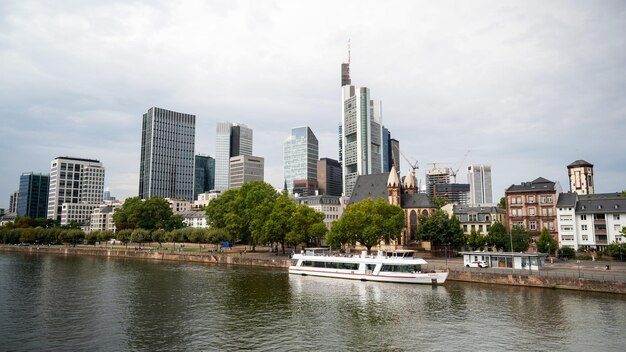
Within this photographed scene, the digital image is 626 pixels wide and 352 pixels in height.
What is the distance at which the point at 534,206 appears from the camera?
→ 12138cm

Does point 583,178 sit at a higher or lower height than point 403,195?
higher

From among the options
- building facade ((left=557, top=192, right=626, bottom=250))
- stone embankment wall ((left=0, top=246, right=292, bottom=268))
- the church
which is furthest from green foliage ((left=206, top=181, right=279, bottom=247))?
building facade ((left=557, top=192, right=626, bottom=250))

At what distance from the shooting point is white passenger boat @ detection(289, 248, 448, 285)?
7644cm

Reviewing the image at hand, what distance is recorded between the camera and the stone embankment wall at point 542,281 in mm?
62906

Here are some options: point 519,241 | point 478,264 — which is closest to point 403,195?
point 519,241

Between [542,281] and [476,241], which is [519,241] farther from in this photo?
[542,281]

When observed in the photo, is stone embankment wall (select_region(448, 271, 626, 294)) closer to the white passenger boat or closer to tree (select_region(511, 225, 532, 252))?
the white passenger boat

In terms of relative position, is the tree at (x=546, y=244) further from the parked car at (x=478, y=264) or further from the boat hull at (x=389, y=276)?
the boat hull at (x=389, y=276)

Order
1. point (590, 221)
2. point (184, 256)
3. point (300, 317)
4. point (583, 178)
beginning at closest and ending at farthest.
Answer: point (300, 317) → point (590, 221) → point (184, 256) → point (583, 178)

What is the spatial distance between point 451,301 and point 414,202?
93.1m

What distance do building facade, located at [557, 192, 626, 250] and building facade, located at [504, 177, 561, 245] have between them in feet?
7.27

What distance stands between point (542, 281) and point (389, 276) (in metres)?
24.0

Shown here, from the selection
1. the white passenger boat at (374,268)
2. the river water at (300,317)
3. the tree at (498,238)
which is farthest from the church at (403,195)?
the river water at (300,317)

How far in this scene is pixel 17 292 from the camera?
68.2 metres
